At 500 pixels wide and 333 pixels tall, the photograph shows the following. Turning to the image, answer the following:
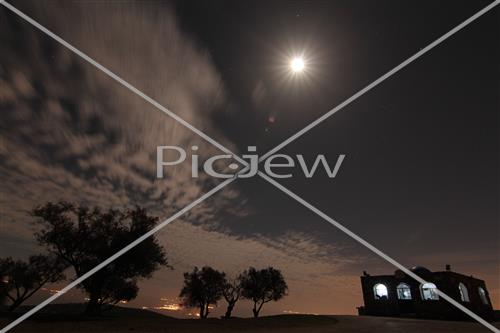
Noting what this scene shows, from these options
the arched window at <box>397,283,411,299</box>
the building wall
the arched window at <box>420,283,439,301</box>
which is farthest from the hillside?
the arched window at <box>397,283,411,299</box>

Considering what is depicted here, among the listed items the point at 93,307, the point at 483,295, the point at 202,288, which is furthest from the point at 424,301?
the point at 93,307

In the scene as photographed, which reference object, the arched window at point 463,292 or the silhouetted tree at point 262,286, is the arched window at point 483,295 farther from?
the silhouetted tree at point 262,286

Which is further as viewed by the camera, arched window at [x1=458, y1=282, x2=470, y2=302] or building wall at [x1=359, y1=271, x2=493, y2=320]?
arched window at [x1=458, y1=282, x2=470, y2=302]

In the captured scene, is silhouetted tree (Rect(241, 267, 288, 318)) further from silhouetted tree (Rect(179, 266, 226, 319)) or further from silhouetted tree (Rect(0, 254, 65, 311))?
silhouetted tree (Rect(0, 254, 65, 311))

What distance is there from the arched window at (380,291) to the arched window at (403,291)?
2017 mm

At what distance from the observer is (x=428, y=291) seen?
46688 millimetres

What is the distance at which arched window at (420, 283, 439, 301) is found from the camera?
150 feet

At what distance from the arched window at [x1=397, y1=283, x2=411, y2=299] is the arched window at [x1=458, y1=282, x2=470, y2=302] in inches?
294

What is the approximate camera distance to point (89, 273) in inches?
1243

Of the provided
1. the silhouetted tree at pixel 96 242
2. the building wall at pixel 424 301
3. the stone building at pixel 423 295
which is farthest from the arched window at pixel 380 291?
the silhouetted tree at pixel 96 242

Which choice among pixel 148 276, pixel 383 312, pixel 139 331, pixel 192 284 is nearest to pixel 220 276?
pixel 192 284

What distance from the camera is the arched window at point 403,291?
48328 millimetres

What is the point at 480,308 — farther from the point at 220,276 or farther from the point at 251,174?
the point at 251,174

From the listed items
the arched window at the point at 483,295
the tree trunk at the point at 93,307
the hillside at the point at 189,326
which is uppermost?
the arched window at the point at 483,295
